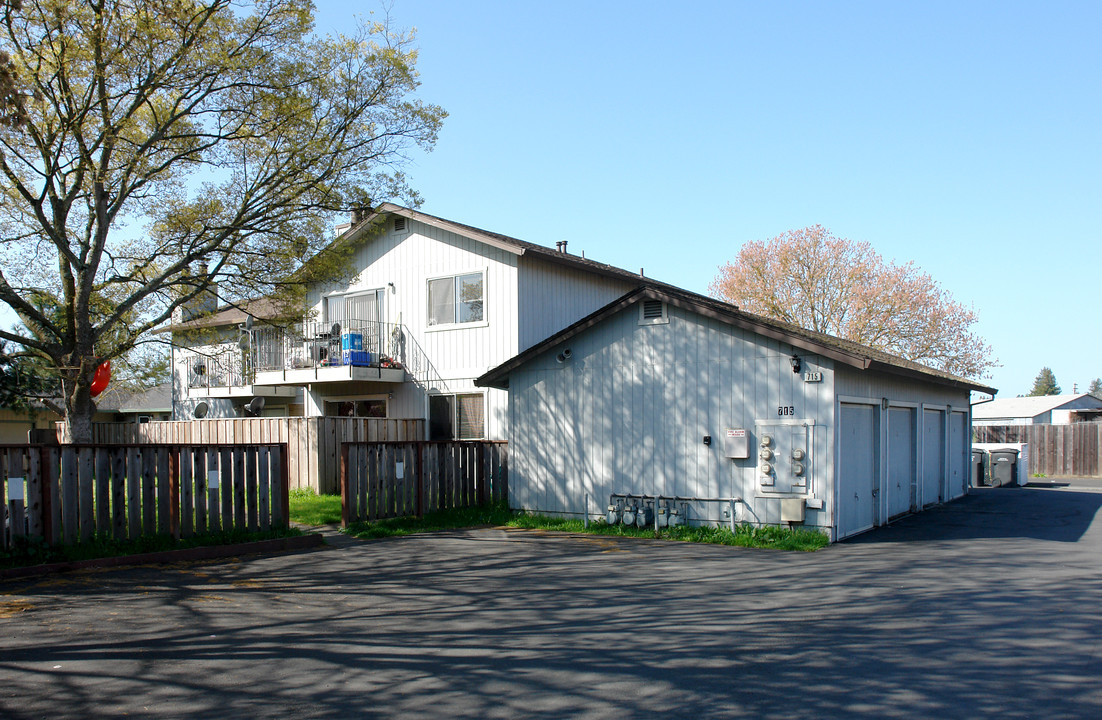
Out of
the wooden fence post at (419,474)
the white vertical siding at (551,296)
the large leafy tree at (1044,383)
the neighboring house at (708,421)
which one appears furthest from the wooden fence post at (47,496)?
the large leafy tree at (1044,383)

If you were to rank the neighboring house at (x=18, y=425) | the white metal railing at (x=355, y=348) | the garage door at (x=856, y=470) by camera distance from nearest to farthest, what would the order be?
1. the garage door at (x=856, y=470)
2. the white metal railing at (x=355, y=348)
3. the neighboring house at (x=18, y=425)

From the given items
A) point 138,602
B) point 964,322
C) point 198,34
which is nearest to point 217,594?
point 138,602

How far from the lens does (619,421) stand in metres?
15.4

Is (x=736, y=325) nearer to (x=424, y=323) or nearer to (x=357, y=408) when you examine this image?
(x=424, y=323)

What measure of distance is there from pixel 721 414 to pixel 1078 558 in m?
5.36

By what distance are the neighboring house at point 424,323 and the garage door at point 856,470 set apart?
833cm

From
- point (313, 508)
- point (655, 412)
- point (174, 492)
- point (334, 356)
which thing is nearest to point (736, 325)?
point (655, 412)

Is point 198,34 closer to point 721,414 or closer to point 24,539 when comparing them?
point 24,539

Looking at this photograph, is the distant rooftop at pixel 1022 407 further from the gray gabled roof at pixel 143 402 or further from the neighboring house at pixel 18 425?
the neighboring house at pixel 18 425

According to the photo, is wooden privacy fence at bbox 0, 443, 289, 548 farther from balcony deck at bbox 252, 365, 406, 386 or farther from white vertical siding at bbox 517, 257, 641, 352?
white vertical siding at bbox 517, 257, 641, 352

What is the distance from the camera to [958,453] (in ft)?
70.9

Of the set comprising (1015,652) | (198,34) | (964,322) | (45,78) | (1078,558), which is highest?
(964,322)

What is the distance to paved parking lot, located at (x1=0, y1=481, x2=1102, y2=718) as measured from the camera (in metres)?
5.68

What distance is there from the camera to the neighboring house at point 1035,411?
47.8 meters
